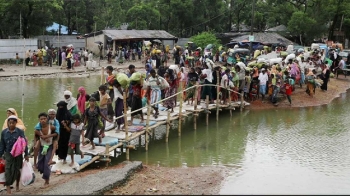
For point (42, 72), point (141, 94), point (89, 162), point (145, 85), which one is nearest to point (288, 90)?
point (145, 85)

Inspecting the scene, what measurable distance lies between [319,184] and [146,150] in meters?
4.75

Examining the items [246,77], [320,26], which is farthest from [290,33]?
[246,77]

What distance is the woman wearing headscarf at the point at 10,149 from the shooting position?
7.60 metres

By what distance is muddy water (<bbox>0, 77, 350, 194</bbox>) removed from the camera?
9.80 metres

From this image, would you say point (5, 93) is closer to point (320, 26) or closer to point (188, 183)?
point (188, 183)

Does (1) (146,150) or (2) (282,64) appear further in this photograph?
(2) (282,64)

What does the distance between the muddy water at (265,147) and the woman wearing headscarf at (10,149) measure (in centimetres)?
404

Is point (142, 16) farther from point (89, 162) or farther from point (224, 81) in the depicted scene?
point (89, 162)

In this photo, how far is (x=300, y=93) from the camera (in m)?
21.0

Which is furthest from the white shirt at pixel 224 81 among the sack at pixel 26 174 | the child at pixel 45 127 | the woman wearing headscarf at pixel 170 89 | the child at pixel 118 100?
the sack at pixel 26 174

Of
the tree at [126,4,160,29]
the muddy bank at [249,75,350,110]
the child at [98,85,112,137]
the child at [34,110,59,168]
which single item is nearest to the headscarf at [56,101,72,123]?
the child at [34,110,59,168]

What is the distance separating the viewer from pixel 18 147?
25.0ft

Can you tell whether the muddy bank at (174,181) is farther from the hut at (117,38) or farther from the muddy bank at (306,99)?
the hut at (117,38)

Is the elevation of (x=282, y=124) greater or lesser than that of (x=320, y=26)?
lesser
